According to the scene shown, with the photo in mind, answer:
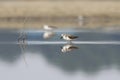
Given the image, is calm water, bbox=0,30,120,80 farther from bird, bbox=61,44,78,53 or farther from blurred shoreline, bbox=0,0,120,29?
blurred shoreline, bbox=0,0,120,29

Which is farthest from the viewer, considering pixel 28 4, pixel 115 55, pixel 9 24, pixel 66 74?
pixel 28 4

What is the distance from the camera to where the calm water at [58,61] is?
21.0 metres

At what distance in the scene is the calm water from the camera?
68.8ft

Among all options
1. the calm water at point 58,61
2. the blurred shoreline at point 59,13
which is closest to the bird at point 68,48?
the calm water at point 58,61

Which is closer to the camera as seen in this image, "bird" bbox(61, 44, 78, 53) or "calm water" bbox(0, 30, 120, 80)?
"calm water" bbox(0, 30, 120, 80)

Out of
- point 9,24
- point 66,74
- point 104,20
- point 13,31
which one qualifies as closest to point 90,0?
point 104,20

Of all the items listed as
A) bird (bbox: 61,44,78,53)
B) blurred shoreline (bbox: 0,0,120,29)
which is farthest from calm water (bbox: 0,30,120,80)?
blurred shoreline (bbox: 0,0,120,29)

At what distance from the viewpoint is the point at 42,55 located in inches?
989

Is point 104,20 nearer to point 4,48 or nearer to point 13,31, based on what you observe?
point 13,31

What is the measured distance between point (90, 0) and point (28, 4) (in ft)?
13.8

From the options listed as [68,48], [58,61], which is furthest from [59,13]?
[58,61]

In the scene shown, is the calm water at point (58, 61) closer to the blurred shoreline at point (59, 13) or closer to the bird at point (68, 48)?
the bird at point (68, 48)

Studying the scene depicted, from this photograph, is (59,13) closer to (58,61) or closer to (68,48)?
(68,48)

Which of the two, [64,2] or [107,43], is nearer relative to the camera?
[107,43]
